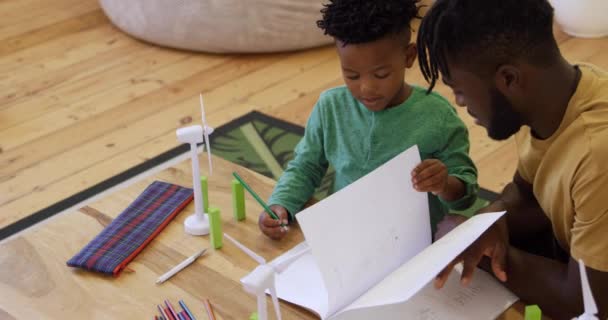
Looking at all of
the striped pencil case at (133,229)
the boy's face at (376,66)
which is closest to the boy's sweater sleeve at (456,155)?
the boy's face at (376,66)

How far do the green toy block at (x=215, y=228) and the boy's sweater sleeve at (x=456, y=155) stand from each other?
1.19 ft

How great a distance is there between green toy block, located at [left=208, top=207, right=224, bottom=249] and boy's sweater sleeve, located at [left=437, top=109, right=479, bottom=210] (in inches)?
14.3

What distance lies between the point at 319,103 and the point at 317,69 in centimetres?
172

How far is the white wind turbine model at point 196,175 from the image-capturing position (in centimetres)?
122

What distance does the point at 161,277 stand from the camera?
115cm

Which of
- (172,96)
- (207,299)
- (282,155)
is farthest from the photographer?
(172,96)

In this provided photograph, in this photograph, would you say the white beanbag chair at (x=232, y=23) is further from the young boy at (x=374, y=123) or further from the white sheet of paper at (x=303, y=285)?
the white sheet of paper at (x=303, y=285)

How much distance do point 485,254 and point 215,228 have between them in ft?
1.32

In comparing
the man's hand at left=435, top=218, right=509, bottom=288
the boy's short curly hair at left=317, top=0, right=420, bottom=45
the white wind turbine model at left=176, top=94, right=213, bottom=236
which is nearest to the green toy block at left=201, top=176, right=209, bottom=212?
the white wind turbine model at left=176, top=94, right=213, bottom=236

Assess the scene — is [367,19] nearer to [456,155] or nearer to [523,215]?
[456,155]

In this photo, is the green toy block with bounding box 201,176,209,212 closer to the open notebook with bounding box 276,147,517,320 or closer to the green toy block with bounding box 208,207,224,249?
the green toy block with bounding box 208,207,224,249

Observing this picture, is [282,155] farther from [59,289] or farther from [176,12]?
[59,289]

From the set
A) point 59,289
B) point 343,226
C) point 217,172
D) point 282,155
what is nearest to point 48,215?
point 282,155

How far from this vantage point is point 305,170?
138 centimetres
